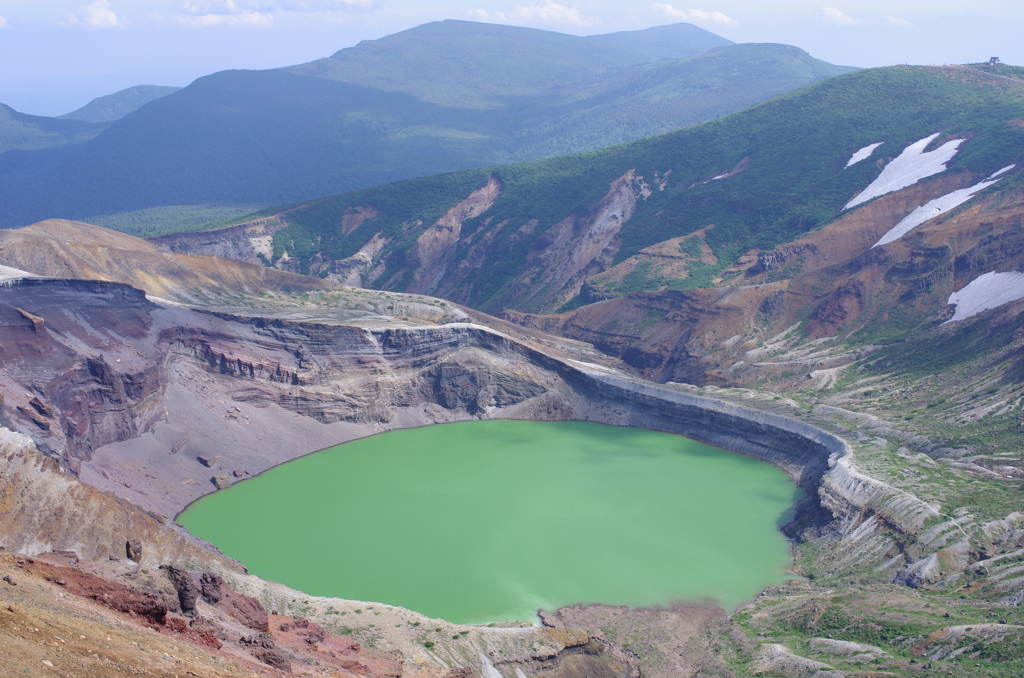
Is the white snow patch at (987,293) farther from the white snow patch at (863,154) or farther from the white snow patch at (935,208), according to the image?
the white snow patch at (863,154)

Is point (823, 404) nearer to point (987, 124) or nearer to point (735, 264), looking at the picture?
point (735, 264)

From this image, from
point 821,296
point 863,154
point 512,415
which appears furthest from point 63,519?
point 863,154

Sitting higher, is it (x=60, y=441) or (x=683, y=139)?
(x=683, y=139)

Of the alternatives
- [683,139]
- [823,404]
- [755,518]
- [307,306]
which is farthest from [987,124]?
[307,306]

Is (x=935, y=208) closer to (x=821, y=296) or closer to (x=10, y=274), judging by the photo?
(x=821, y=296)

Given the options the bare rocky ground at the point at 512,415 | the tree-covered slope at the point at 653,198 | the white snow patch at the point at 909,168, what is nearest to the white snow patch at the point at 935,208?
the tree-covered slope at the point at 653,198

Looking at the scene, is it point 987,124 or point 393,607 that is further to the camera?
point 987,124
